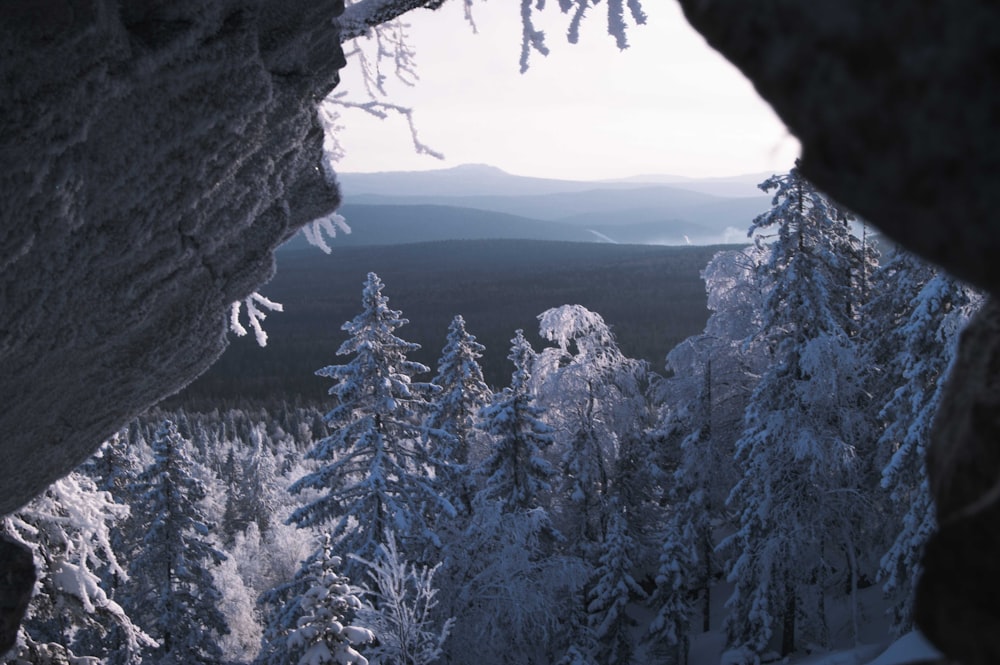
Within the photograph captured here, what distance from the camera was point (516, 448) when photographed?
681 inches

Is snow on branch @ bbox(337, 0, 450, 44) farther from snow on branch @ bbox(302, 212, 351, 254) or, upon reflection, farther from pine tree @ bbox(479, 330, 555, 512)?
pine tree @ bbox(479, 330, 555, 512)

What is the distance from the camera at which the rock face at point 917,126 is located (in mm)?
1180

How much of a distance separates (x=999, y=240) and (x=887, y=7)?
433mm

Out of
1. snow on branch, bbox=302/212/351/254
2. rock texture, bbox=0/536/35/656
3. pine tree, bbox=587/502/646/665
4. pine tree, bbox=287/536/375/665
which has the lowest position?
pine tree, bbox=587/502/646/665

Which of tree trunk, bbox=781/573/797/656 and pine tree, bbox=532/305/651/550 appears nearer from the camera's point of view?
tree trunk, bbox=781/573/797/656

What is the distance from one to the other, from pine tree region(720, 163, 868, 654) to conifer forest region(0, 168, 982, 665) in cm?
6

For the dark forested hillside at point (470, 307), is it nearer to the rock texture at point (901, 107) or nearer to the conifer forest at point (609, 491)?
the conifer forest at point (609, 491)

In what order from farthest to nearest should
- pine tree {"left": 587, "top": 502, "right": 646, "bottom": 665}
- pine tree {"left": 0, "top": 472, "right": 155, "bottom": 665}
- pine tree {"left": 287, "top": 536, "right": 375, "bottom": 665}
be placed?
pine tree {"left": 587, "top": 502, "right": 646, "bottom": 665}
pine tree {"left": 287, "top": 536, "right": 375, "bottom": 665}
pine tree {"left": 0, "top": 472, "right": 155, "bottom": 665}

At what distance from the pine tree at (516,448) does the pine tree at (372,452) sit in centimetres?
149

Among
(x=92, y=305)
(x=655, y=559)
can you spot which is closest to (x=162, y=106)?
(x=92, y=305)

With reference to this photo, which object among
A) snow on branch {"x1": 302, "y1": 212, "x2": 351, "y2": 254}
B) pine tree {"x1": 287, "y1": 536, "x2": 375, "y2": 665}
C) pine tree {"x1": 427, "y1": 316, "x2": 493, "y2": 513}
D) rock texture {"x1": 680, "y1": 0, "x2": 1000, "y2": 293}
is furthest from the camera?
pine tree {"x1": 427, "y1": 316, "x2": 493, "y2": 513}

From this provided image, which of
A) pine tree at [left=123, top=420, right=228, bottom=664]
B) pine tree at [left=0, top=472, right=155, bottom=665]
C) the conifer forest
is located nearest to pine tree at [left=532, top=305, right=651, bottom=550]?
the conifer forest

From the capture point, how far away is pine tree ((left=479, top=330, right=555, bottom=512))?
1686cm

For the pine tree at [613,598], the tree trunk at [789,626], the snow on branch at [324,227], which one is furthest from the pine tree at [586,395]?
the snow on branch at [324,227]
